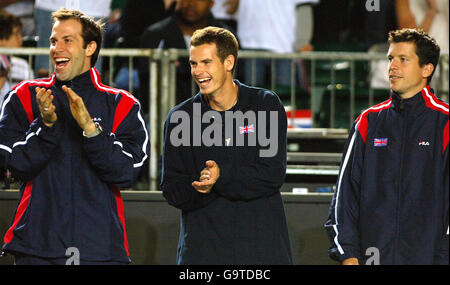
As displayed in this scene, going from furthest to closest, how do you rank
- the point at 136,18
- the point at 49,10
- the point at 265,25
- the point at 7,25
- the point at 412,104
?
the point at 265,25 < the point at 136,18 < the point at 49,10 < the point at 7,25 < the point at 412,104

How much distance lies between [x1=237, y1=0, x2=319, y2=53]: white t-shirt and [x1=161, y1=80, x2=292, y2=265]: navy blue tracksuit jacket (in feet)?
14.4

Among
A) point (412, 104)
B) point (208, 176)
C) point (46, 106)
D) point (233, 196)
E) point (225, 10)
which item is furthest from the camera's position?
point (225, 10)

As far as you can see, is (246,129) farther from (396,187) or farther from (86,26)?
(86,26)

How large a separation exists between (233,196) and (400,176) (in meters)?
0.90

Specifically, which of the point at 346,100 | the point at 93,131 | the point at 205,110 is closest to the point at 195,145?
the point at 205,110

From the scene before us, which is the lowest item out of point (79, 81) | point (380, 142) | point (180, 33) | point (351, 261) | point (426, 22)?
point (351, 261)

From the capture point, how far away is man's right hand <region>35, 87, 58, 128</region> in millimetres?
4184

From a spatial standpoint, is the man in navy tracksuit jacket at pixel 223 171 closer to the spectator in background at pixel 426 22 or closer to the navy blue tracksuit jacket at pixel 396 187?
the navy blue tracksuit jacket at pixel 396 187

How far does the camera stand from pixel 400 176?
4.47 m

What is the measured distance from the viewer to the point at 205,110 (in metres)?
4.71

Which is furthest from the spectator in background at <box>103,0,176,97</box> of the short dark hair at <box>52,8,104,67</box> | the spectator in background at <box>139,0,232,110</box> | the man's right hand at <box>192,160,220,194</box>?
the man's right hand at <box>192,160,220,194</box>

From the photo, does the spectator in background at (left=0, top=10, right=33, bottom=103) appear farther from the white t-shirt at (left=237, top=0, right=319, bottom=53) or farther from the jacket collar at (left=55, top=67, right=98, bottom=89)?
the jacket collar at (left=55, top=67, right=98, bottom=89)

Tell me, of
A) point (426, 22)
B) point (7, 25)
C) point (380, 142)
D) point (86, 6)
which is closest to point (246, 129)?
point (380, 142)

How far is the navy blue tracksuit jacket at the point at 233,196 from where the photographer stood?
448cm
